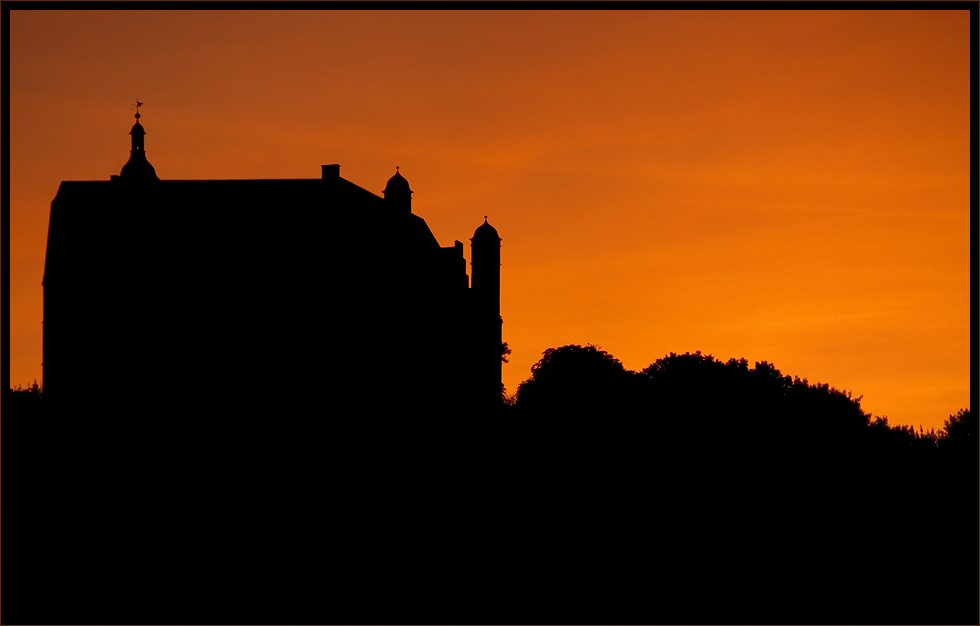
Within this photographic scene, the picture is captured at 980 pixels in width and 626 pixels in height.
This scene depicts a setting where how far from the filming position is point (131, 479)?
4578cm

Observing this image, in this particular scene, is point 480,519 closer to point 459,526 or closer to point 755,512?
point 459,526

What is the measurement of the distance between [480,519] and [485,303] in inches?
1230

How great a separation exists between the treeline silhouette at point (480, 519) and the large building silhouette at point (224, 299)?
3.79 ft

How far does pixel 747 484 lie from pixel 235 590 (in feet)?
86.6

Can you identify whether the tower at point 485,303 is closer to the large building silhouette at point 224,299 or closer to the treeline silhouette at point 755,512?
the treeline silhouette at point 755,512

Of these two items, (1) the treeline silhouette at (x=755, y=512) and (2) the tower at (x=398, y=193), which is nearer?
(1) the treeline silhouette at (x=755, y=512)

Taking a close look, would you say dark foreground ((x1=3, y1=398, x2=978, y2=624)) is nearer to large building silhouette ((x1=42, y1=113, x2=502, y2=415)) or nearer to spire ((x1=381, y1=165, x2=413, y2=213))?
large building silhouette ((x1=42, y1=113, x2=502, y2=415))

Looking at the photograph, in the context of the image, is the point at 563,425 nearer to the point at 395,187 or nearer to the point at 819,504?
the point at 395,187

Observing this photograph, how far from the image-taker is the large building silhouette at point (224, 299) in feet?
177

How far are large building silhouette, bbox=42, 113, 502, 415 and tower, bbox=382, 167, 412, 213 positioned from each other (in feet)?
15.0

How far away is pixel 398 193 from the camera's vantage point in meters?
67.4

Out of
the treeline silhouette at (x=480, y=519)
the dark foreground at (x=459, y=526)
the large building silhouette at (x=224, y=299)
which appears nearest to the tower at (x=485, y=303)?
the treeline silhouette at (x=480, y=519)

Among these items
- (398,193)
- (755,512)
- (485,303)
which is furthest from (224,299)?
(755,512)

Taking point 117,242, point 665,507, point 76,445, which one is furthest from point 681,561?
point 117,242
